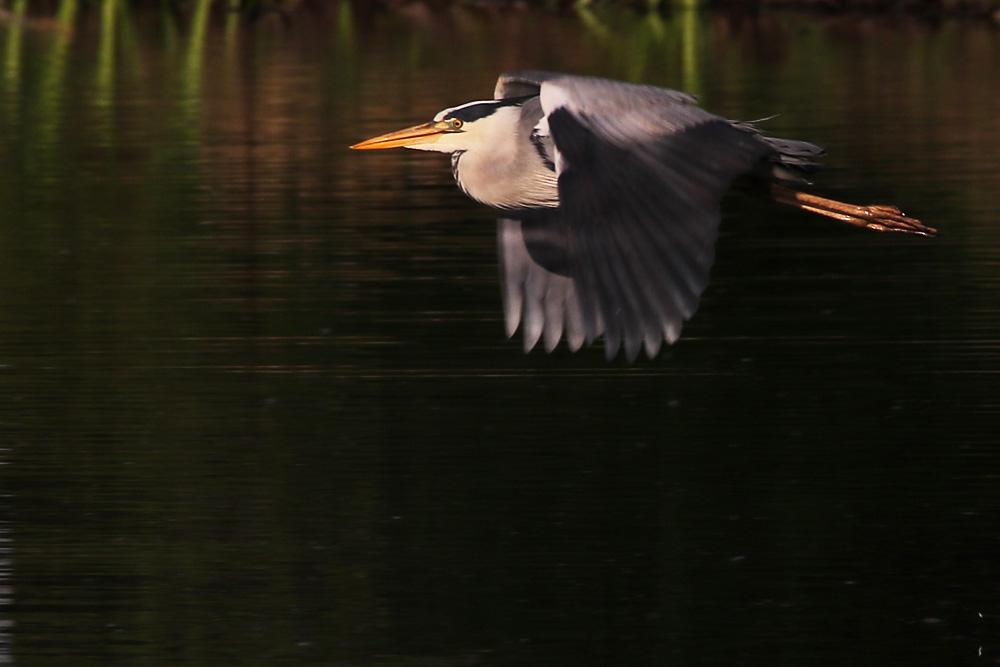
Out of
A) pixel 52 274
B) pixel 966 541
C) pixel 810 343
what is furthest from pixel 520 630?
pixel 52 274

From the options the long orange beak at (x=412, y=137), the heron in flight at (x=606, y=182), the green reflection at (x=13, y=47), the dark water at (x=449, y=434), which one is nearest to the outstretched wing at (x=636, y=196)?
the heron in flight at (x=606, y=182)

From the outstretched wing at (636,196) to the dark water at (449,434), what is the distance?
868mm

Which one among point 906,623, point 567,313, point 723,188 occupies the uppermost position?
point 723,188

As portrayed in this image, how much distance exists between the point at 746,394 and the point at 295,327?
88.5 inches

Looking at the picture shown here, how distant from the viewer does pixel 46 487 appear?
6730 millimetres

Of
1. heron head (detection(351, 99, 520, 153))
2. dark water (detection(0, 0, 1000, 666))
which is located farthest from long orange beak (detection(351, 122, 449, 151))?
dark water (detection(0, 0, 1000, 666))

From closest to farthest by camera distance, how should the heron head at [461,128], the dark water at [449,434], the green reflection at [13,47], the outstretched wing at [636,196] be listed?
1. the outstretched wing at [636,196]
2. the dark water at [449,434]
3. the heron head at [461,128]
4. the green reflection at [13,47]

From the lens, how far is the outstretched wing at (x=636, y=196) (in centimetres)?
537

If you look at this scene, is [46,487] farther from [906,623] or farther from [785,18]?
[785,18]

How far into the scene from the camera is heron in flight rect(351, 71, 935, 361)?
213 inches

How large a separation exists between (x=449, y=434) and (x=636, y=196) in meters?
2.02

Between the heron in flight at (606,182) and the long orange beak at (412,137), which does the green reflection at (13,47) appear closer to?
the long orange beak at (412,137)

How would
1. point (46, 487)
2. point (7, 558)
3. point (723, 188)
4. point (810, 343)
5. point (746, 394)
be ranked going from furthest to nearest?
point (810, 343)
point (746, 394)
point (46, 487)
point (7, 558)
point (723, 188)

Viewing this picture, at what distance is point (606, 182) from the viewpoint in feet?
18.1
